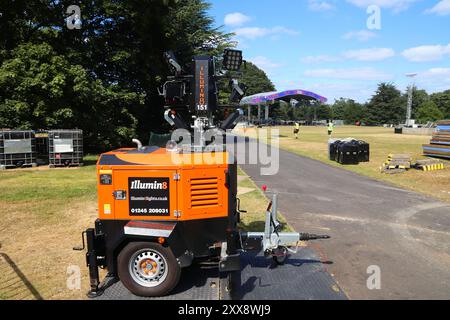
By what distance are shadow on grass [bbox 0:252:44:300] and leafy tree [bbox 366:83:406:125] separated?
10489cm

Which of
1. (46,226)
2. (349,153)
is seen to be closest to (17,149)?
(46,226)

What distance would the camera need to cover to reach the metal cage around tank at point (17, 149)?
19.0m

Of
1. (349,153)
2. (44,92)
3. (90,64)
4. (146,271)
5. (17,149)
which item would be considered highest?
(90,64)

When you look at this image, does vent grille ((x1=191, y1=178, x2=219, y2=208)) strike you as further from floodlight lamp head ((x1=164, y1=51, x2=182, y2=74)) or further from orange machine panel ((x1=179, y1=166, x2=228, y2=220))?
floodlight lamp head ((x1=164, y1=51, x2=182, y2=74))

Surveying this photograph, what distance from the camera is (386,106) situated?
327ft

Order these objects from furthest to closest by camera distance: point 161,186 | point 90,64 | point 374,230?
point 90,64, point 374,230, point 161,186

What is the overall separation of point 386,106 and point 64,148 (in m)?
96.2

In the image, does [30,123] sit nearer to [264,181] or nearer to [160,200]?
[264,181]

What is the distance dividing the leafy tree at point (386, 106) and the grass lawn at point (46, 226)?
311 ft

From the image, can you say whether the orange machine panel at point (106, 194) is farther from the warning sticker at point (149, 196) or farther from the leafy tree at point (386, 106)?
the leafy tree at point (386, 106)

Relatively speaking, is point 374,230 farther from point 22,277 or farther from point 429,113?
point 429,113

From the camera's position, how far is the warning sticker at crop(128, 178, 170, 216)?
215 inches

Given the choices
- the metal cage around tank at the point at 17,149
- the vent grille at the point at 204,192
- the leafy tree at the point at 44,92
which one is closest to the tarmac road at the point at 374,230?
the vent grille at the point at 204,192

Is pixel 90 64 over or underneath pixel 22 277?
over
